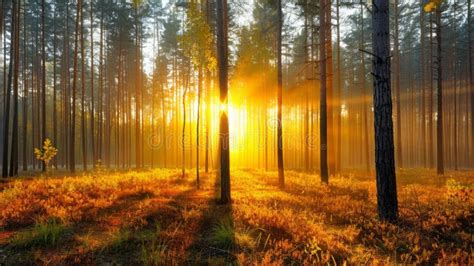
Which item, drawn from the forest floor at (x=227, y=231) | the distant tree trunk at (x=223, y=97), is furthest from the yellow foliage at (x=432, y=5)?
the distant tree trunk at (x=223, y=97)

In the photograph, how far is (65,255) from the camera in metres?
5.01

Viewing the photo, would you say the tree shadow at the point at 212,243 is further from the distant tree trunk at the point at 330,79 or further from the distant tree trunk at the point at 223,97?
the distant tree trunk at the point at 330,79

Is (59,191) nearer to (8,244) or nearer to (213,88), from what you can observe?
(8,244)

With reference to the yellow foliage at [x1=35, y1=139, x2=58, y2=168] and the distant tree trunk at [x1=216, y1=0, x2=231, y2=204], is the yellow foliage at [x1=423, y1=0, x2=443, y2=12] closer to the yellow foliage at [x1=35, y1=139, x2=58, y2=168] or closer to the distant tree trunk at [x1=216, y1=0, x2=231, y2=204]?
the distant tree trunk at [x1=216, y1=0, x2=231, y2=204]

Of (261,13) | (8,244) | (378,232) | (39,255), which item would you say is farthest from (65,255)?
(261,13)

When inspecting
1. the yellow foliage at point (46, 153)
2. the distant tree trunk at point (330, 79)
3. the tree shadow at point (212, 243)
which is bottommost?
the tree shadow at point (212, 243)

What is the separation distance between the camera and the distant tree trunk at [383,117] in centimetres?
676

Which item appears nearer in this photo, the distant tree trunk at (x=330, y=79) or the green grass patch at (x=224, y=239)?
the green grass patch at (x=224, y=239)

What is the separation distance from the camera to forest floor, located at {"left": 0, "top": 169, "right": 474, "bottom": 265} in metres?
5.02

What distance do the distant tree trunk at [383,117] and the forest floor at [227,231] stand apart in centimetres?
61

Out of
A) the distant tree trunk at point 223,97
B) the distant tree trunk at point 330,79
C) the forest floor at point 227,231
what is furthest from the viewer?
the distant tree trunk at point 330,79

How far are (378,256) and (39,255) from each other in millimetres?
Result: 5946

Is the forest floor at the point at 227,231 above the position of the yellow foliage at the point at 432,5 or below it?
below

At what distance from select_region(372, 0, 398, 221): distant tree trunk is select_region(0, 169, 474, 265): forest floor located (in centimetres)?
61
